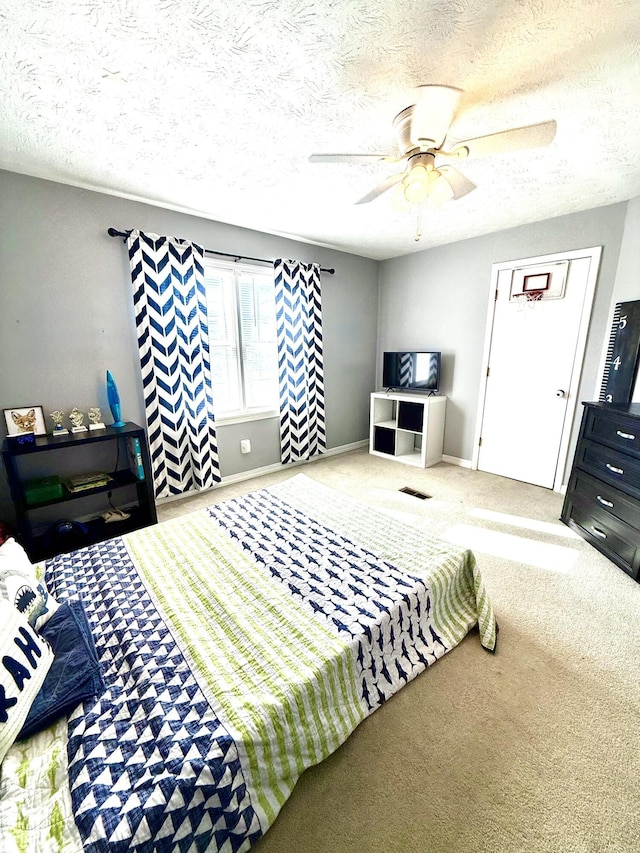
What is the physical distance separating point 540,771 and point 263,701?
0.99 m

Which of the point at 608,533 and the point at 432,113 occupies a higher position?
the point at 432,113

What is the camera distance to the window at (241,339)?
3166 millimetres

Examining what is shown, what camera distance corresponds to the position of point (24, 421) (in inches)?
89.0

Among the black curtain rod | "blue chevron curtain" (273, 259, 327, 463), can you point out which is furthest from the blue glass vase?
"blue chevron curtain" (273, 259, 327, 463)

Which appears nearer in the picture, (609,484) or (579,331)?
(609,484)

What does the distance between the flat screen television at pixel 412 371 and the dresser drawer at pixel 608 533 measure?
6.05 feet

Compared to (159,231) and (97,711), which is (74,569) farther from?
(159,231)

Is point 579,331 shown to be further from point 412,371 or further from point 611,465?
point 412,371

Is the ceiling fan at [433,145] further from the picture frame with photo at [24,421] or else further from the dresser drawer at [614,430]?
the picture frame with photo at [24,421]

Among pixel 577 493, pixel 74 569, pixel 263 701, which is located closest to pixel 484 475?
pixel 577 493

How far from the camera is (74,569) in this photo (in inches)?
58.6

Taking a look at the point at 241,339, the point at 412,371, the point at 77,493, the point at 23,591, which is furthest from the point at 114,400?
the point at 412,371

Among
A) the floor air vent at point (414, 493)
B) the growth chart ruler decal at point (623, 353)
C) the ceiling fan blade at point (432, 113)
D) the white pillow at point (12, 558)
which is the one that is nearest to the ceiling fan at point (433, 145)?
the ceiling fan blade at point (432, 113)

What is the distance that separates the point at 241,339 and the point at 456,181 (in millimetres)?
2222
